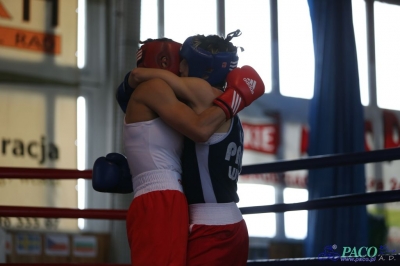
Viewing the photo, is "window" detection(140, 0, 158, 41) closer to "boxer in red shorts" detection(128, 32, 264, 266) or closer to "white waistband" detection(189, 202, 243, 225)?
"boxer in red shorts" detection(128, 32, 264, 266)

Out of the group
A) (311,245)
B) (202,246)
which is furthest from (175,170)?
(311,245)

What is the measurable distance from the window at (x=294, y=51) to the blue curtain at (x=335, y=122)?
56.6 inches

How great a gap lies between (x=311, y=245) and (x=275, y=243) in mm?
1477

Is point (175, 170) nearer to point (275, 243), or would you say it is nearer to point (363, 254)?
point (363, 254)

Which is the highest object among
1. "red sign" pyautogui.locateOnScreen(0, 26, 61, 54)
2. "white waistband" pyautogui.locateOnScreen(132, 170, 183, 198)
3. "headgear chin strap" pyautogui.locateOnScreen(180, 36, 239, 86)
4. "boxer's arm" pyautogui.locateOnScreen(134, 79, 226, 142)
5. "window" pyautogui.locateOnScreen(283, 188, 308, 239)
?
"red sign" pyautogui.locateOnScreen(0, 26, 61, 54)

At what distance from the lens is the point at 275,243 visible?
224 inches

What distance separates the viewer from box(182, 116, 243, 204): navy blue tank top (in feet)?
7.22

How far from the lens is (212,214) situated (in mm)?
2203

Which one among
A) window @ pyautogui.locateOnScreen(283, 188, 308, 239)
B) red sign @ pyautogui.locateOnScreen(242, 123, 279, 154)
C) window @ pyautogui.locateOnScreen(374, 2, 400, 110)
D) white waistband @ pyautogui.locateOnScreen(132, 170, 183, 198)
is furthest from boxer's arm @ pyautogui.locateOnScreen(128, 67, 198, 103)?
window @ pyautogui.locateOnScreen(374, 2, 400, 110)

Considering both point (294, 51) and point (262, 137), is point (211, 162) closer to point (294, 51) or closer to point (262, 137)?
point (262, 137)

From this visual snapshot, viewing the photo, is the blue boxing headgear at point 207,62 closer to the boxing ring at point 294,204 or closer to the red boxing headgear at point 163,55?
the red boxing headgear at point 163,55

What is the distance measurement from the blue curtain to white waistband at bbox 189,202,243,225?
1978mm

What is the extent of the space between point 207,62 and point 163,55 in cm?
16

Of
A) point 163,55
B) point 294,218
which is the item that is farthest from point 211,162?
point 294,218
